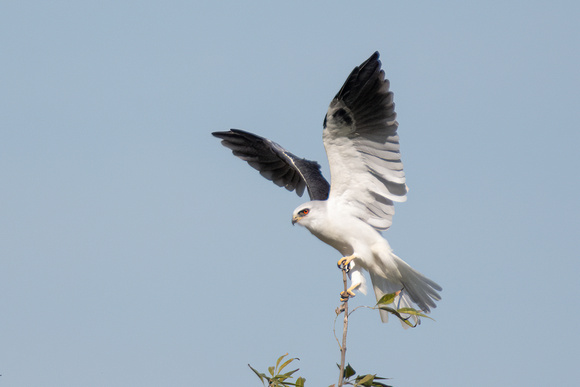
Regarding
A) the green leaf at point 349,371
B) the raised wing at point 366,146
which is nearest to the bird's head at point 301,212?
A: the raised wing at point 366,146

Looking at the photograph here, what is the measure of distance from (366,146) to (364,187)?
431mm

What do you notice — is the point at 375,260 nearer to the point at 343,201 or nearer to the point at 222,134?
the point at 343,201

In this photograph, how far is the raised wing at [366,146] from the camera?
268 inches

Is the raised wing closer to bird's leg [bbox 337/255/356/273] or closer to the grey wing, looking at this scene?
bird's leg [bbox 337/255/356/273]

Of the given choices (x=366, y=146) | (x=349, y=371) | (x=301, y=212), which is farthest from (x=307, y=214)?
(x=349, y=371)

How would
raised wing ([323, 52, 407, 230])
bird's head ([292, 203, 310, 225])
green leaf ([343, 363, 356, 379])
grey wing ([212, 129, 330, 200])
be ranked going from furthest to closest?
grey wing ([212, 129, 330, 200]), bird's head ([292, 203, 310, 225]), raised wing ([323, 52, 407, 230]), green leaf ([343, 363, 356, 379])

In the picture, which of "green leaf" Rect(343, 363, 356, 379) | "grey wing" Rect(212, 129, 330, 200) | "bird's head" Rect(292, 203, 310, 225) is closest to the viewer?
"green leaf" Rect(343, 363, 356, 379)

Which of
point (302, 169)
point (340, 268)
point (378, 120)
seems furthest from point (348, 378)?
A: point (302, 169)

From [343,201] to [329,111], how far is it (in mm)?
945

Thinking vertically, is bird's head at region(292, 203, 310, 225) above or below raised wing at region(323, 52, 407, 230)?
below

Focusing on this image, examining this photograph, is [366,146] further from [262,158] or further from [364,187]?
[262,158]

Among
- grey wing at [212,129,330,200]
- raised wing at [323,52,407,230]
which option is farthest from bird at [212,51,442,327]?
grey wing at [212,129,330,200]

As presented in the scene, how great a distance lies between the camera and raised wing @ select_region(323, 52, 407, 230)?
22.4 feet

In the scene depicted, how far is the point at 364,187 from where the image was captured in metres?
7.14
